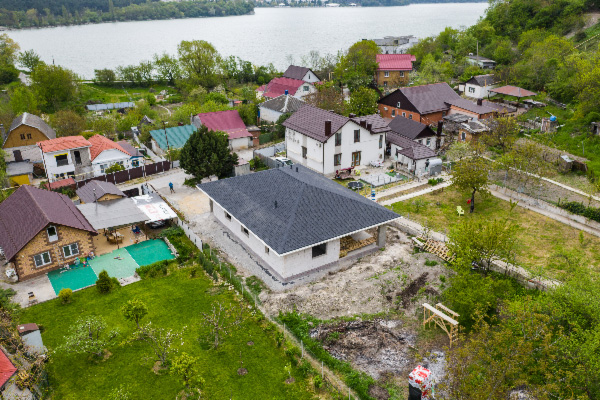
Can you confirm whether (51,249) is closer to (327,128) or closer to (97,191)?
(97,191)

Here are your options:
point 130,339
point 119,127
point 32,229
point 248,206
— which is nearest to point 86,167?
point 119,127

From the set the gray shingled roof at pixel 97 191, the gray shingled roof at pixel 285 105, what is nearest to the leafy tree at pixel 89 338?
the gray shingled roof at pixel 97 191

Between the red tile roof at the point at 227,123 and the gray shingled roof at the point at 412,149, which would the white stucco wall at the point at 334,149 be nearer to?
the gray shingled roof at the point at 412,149

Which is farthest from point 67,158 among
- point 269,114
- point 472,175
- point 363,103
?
point 472,175

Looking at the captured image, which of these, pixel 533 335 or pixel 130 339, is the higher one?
pixel 533 335

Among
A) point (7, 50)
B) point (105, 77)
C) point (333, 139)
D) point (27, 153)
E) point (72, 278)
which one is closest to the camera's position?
point (72, 278)

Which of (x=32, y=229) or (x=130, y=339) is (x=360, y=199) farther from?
(x=32, y=229)

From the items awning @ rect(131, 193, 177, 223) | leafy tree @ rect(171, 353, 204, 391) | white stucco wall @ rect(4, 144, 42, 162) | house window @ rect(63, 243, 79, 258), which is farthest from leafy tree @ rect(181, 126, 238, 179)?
leafy tree @ rect(171, 353, 204, 391)
